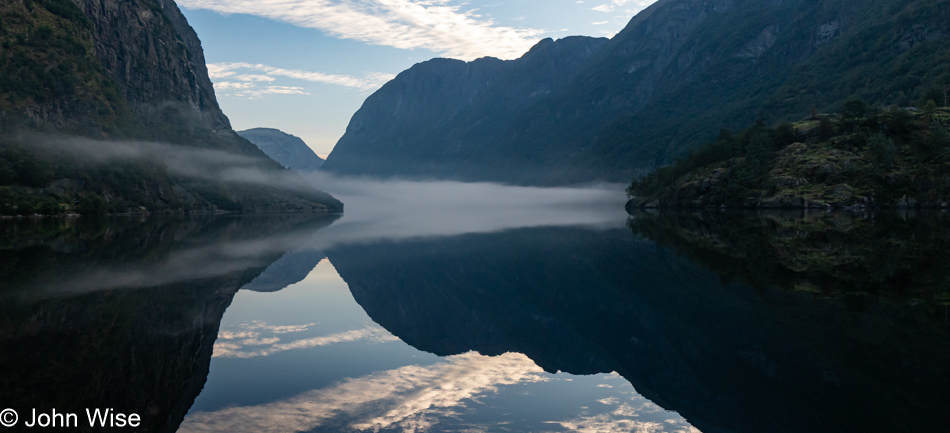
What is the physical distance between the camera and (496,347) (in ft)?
52.7

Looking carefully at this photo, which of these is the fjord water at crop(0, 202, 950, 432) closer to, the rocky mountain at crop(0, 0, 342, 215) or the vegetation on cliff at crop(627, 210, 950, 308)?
the vegetation on cliff at crop(627, 210, 950, 308)

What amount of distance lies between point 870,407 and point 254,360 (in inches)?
513

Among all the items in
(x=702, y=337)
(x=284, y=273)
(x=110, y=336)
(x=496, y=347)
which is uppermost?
(x=110, y=336)

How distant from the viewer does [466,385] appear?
1245 cm

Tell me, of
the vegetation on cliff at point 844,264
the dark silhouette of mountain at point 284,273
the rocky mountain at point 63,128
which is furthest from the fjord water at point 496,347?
the rocky mountain at point 63,128

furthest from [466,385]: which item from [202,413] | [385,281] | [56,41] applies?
[56,41]

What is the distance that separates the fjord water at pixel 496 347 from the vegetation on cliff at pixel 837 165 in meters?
97.3

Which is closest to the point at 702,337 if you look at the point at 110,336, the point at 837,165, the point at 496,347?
the point at 496,347

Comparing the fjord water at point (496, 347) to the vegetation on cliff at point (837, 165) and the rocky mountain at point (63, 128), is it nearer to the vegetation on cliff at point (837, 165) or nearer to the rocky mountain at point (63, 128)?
the vegetation on cliff at point (837, 165)

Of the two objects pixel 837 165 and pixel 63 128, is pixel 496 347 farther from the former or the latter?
pixel 63 128

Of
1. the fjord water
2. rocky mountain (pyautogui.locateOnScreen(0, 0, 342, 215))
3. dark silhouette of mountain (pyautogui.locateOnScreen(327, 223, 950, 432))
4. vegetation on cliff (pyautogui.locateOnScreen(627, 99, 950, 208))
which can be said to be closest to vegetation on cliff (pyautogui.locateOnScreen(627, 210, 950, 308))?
the fjord water

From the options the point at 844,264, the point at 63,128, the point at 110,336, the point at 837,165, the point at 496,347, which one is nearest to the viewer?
the point at 110,336

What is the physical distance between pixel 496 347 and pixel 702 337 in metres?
5.66

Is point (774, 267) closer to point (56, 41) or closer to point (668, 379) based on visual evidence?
point (668, 379)
